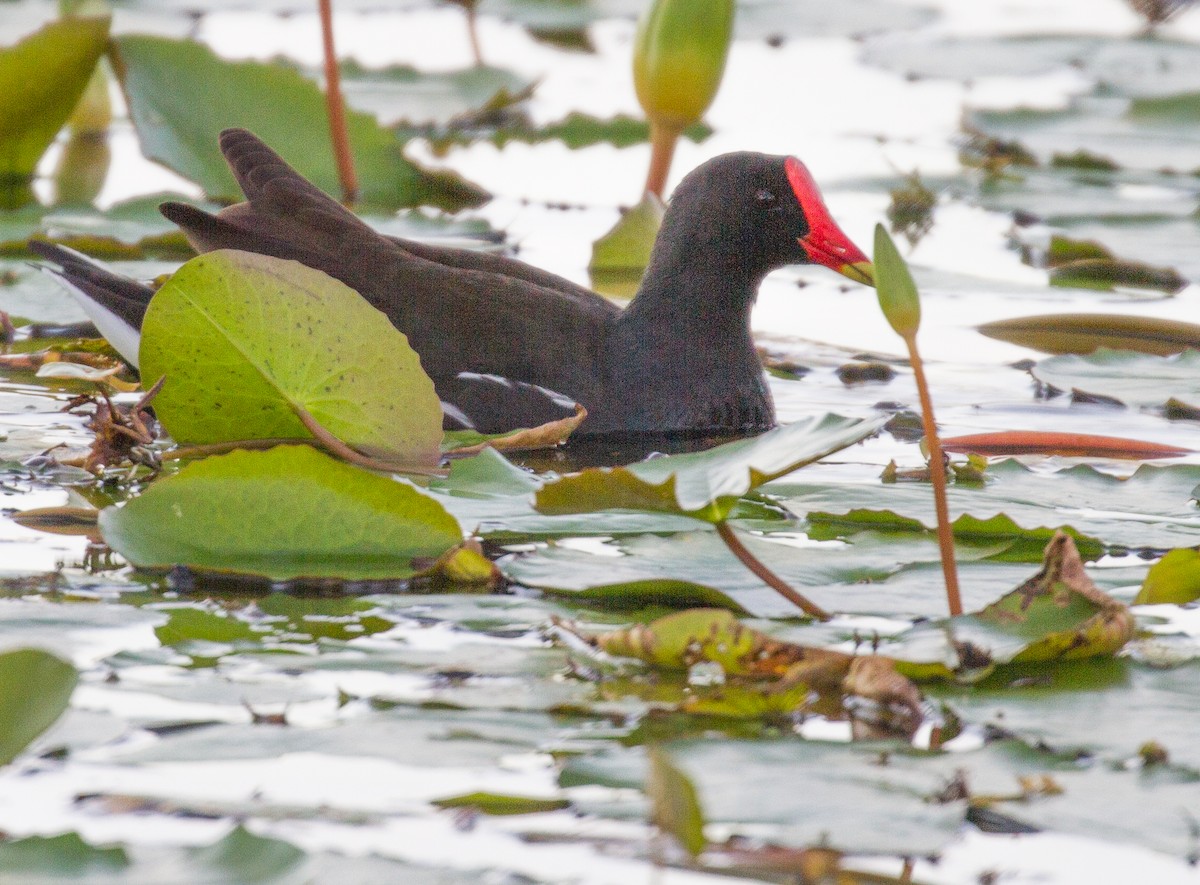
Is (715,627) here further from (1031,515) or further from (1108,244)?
(1108,244)

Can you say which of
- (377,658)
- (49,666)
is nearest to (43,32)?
(377,658)

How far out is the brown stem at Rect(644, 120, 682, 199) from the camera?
4.29 meters

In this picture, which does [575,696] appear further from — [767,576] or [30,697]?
[30,697]

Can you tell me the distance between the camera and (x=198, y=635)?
187 cm

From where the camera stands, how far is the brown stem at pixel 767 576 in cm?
189

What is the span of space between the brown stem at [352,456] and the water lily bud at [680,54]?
68.9 inches

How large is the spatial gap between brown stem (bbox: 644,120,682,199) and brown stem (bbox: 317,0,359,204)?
76cm

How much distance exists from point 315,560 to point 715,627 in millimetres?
582

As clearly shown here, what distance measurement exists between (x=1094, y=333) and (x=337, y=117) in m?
1.91

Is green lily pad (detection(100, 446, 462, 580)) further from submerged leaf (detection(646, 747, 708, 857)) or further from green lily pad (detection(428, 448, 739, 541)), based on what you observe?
submerged leaf (detection(646, 747, 708, 857))

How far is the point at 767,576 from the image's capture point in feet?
6.28

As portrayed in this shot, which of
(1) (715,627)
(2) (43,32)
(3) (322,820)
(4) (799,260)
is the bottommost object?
(3) (322,820)

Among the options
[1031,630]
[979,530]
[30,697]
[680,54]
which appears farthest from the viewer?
[680,54]

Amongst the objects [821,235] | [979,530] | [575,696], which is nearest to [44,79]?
[821,235]
